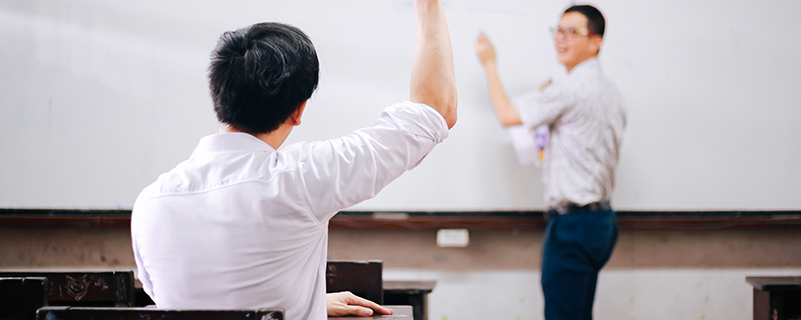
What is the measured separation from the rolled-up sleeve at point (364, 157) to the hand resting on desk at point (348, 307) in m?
0.44

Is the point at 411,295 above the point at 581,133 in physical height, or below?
below

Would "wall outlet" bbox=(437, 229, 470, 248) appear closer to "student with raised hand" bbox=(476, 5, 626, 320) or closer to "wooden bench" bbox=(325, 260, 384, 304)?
"student with raised hand" bbox=(476, 5, 626, 320)

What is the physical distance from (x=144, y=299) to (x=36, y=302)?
2.31ft

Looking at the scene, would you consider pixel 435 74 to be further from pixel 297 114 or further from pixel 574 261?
pixel 574 261

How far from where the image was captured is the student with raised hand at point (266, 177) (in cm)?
70

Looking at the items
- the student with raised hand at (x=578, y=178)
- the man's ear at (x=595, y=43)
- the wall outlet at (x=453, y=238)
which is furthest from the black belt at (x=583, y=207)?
the man's ear at (x=595, y=43)

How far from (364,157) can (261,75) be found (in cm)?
19

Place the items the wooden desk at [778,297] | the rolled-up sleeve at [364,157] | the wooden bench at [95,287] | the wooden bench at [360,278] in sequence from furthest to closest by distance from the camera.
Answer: the wooden desk at [778,297]
the wooden bench at [360,278]
the wooden bench at [95,287]
the rolled-up sleeve at [364,157]

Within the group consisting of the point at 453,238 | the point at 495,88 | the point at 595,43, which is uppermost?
the point at 595,43

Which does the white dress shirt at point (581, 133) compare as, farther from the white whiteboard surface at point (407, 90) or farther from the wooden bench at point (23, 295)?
the wooden bench at point (23, 295)

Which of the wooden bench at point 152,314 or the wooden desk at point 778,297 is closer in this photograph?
the wooden bench at point 152,314

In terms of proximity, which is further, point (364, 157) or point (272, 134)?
point (272, 134)

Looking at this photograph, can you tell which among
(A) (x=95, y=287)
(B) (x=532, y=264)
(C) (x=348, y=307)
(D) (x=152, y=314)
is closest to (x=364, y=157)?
(D) (x=152, y=314)

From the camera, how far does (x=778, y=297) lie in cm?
182
